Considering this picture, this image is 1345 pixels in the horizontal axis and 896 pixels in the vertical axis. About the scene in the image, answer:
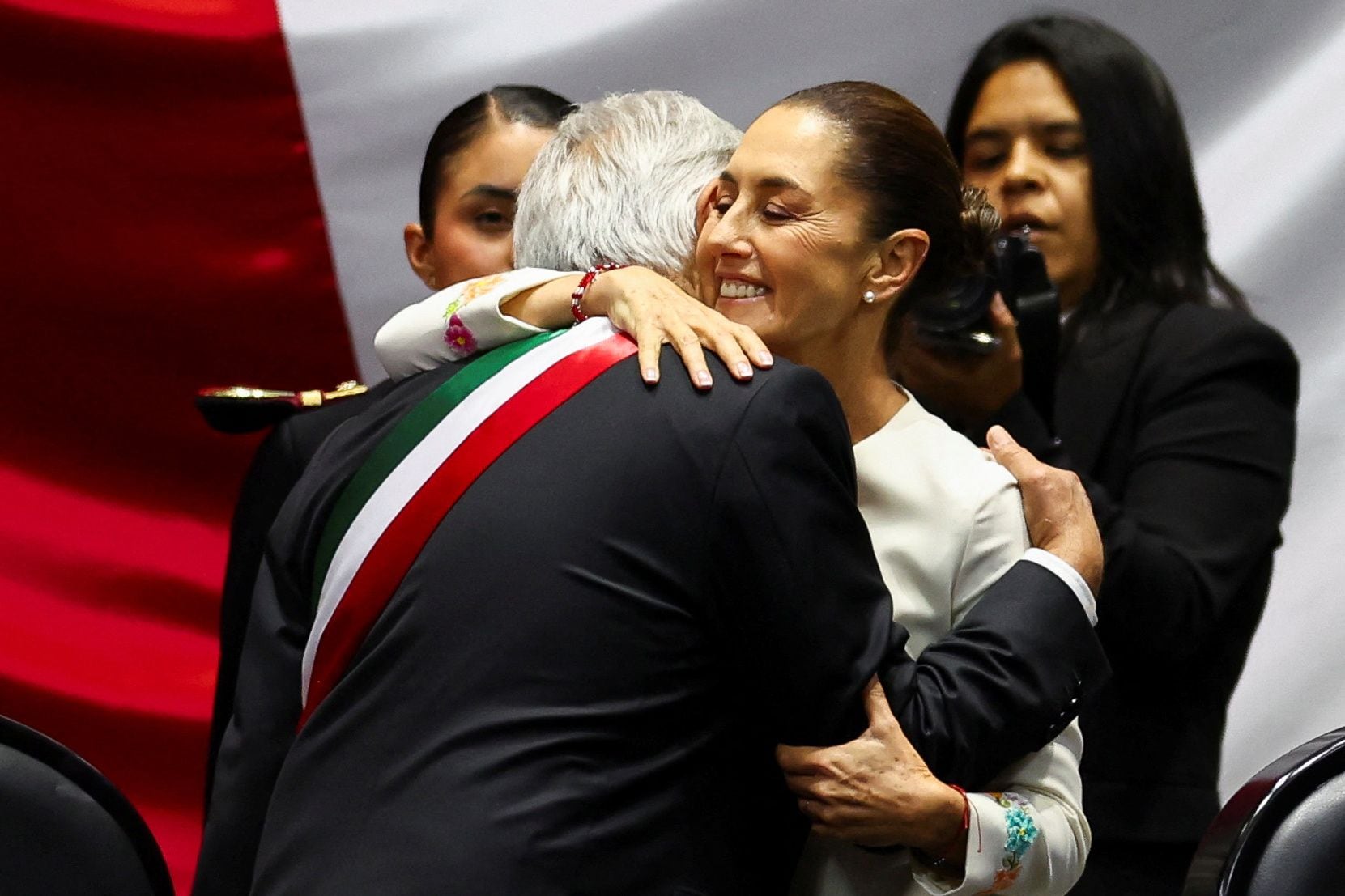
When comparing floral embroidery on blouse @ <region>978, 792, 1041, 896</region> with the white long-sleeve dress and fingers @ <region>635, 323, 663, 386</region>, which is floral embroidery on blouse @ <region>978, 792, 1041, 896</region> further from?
fingers @ <region>635, 323, 663, 386</region>

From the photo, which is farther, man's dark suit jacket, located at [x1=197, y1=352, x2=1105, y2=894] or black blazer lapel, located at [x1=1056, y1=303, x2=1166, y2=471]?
black blazer lapel, located at [x1=1056, y1=303, x2=1166, y2=471]

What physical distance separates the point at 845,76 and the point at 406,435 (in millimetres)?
1338

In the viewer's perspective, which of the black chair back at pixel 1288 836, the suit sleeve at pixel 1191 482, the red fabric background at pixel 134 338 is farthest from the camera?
the red fabric background at pixel 134 338

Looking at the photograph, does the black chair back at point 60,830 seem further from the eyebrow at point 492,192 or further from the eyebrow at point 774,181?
the eyebrow at point 492,192

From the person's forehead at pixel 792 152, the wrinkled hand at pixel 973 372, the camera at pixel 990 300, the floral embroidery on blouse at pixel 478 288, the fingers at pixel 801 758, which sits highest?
the person's forehead at pixel 792 152

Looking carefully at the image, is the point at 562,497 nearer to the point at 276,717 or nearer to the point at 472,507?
the point at 472,507

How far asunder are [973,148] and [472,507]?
1.11 metres

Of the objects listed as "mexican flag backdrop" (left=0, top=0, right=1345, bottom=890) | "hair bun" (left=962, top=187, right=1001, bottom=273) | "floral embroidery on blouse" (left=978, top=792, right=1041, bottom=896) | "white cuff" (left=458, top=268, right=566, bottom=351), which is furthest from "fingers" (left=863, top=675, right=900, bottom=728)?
"mexican flag backdrop" (left=0, top=0, right=1345, bottom=890)

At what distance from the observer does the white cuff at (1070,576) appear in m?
1.31

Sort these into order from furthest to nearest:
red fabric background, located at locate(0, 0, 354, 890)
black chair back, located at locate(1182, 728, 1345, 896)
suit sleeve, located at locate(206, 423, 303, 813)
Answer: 1. red fabric background, located at locate(0, 0, 354, 890)
2. suit sleeve, located at locate(206, 423, 303, 813)
3. black chair back, located at locate(1182, 728, 1345, 896)

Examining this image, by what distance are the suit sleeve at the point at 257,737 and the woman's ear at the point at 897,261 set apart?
53cm

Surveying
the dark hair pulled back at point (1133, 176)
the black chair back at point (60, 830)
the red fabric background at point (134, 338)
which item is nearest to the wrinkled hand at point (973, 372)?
the dark hair pulled back at point (1133, 176)

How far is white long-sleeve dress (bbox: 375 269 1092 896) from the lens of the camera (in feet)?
4.18

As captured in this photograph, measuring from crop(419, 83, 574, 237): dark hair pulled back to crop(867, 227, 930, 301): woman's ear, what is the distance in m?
0.71
